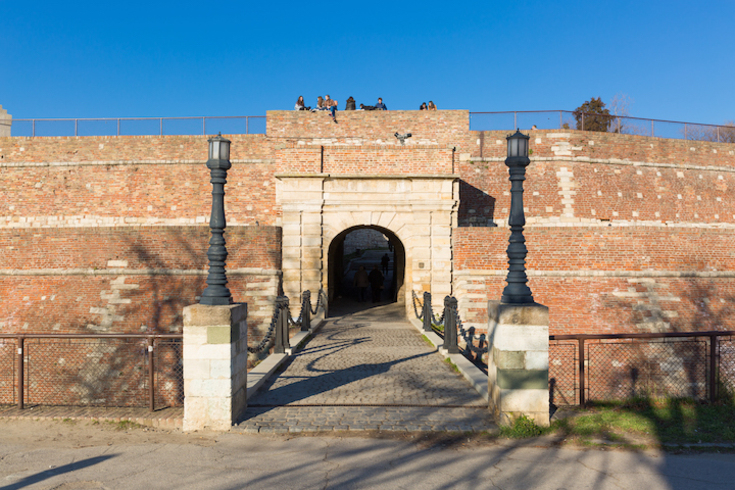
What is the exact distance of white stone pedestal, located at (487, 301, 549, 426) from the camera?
529 cm

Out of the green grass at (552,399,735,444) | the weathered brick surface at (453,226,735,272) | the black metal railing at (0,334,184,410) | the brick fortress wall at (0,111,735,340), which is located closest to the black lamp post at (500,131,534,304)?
the green grass at (552,399,735,444)

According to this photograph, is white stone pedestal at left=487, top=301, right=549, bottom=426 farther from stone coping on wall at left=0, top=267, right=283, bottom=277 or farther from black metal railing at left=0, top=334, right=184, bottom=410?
stone coping on wall at left=0, top=267, right=283, bottom=277

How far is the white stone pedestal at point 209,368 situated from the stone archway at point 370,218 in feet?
30.5

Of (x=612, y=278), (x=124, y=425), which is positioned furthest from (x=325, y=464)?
(x=612, y=278)

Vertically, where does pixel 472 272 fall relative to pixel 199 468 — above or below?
above

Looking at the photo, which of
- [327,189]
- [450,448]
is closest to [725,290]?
[327,189]

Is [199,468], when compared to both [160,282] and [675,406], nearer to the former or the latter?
[675,406]

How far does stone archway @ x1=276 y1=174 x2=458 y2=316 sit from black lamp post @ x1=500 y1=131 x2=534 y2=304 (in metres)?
8.99

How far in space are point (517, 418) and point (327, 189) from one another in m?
10.9

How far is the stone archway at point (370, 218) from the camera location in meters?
14.8

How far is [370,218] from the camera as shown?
589 inches

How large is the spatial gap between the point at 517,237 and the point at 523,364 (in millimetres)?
1488

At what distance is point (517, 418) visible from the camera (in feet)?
17.2

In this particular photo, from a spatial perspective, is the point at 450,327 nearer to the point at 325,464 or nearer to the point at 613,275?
the point at 325,464
